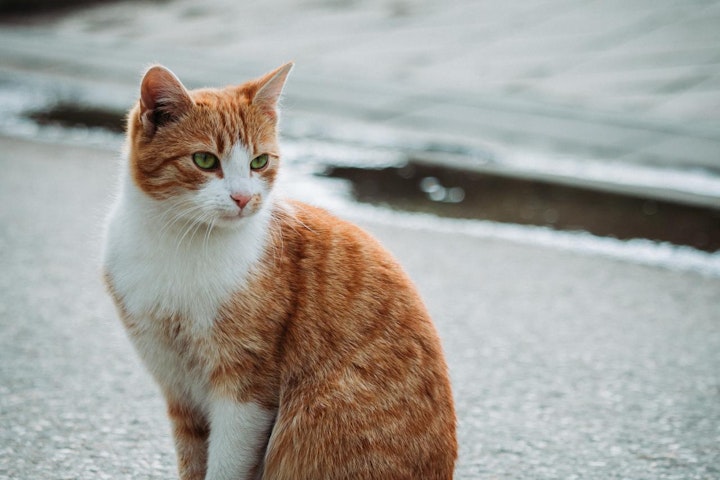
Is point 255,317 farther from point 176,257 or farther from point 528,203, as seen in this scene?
point 528,203

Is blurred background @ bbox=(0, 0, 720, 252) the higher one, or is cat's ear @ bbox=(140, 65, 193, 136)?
cat's ear @ bbox=(140, 65, 193, 136)

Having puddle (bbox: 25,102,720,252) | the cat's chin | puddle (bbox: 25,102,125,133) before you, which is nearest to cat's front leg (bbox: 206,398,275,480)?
the cat's chin

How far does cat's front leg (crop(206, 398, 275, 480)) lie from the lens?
241 centimetres

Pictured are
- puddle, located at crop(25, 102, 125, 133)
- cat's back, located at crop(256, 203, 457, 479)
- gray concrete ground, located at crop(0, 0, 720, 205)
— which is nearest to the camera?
cat's back, located at crop(256, 203, 457, 479)

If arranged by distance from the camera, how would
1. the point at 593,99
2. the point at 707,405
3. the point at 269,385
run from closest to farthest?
the point at 269,385, the point at 707,405, the point at 593,99

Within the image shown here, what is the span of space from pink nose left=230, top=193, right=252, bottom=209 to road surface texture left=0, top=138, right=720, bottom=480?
38.1 inches

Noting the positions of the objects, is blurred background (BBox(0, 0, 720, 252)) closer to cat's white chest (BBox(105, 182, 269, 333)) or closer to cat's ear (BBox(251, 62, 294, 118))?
cat's ear (BBox(251, 62, 294, 118))

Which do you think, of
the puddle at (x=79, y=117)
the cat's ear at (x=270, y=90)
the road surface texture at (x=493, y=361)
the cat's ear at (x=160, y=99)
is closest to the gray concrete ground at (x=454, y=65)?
the puddle at (x=79, y=117)

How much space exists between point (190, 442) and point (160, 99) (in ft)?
3.18

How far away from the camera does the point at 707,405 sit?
342cm

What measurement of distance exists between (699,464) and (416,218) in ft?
8.68

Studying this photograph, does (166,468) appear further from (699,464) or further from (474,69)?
(474,69)

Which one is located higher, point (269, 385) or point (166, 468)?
point (269, 385)

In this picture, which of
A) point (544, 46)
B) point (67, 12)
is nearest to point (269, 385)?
point (544, 46)
